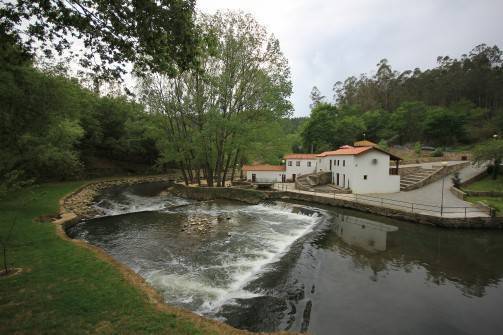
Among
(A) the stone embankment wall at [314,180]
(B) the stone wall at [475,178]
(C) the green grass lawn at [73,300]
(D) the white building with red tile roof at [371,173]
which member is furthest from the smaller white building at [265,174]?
(C) the green grass lawn at [73,300]

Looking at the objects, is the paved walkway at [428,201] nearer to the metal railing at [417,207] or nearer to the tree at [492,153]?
the metal railing at [417,207]

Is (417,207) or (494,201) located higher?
(494,201)

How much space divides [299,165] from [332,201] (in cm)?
1604

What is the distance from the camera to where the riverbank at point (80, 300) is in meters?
6.14

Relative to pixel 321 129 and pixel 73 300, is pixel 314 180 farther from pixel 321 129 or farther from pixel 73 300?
pixel 73 300

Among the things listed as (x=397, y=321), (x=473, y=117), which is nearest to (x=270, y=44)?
(x=397, y=321)

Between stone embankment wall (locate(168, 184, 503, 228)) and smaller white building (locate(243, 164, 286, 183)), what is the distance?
35.5 ft

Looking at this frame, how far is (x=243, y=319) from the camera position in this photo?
805 centimetres

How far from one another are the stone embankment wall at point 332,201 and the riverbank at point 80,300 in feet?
62.0

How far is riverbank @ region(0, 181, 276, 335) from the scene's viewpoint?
6.14 metres

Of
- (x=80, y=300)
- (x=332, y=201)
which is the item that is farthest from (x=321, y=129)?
(x=80, y=300)

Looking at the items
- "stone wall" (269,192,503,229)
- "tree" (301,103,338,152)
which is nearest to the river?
"stone wall" (269,192,503,229)

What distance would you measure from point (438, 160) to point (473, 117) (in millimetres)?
21417

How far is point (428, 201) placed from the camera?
941 inches
